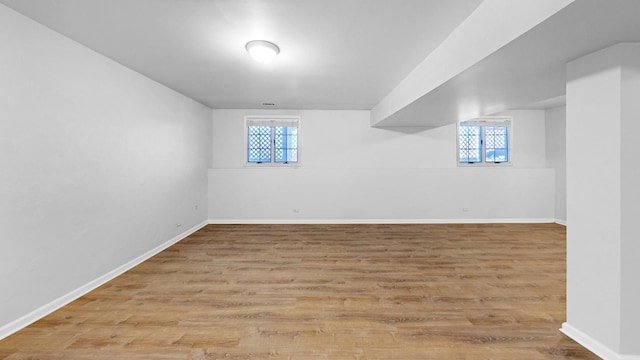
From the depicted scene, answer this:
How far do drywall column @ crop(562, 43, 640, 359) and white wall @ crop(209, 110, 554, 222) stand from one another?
4.23 m

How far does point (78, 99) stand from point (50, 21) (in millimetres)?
702

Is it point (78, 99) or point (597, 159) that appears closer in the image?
point (597, 159)

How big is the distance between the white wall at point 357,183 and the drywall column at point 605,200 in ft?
13.9

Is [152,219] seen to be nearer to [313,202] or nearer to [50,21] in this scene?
[50,21]

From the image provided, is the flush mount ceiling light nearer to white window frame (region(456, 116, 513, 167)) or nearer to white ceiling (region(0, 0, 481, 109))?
white ceiling (region(0, 0, 481, 109))

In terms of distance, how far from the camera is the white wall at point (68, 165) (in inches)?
83.7

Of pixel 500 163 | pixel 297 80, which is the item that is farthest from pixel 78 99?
pixel 500 163

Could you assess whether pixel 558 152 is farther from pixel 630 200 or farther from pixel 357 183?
pixel 630 200

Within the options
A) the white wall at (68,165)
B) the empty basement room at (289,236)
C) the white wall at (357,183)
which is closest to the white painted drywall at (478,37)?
the empty basement room at (289,236)

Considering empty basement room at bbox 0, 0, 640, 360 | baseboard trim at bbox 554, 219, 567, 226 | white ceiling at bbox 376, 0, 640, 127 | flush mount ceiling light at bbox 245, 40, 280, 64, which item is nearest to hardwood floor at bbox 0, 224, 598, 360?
empty basement room at bbox 0, 0, 640, 360

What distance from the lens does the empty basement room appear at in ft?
5.97

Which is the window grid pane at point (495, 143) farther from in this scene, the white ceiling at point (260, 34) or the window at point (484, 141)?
the white ceiling at point (260, 34)

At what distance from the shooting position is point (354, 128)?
6.23 metres

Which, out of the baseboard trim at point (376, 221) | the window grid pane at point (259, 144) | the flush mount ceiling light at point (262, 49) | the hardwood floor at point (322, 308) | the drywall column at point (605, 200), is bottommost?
the hardwood floor at point (322, 308)
